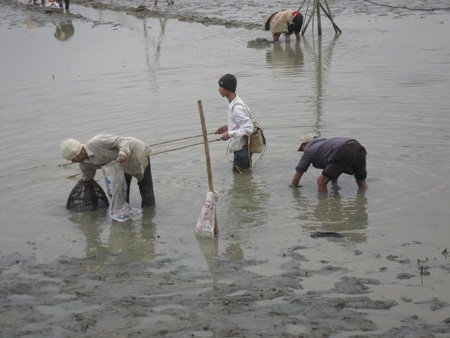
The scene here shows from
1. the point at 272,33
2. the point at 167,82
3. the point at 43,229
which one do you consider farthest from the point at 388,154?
the point at 272,33

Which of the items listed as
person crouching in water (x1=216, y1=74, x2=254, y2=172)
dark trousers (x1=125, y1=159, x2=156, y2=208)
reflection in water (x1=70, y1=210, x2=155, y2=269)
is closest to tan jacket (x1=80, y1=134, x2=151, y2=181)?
dark trousers (x1=125, y1=159, x2=156, y2=208)

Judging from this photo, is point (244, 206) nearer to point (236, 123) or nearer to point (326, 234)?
point (236, 123)

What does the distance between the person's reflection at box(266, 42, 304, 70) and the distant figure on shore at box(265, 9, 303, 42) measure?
44 centimetres

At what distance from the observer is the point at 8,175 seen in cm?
1044

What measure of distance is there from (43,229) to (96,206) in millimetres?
770

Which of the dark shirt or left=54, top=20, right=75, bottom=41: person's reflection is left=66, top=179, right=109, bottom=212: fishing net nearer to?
the dark shirt

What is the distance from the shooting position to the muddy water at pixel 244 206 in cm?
585

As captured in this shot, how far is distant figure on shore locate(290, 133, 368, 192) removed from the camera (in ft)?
28.0

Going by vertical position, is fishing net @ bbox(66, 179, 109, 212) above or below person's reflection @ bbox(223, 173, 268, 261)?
above

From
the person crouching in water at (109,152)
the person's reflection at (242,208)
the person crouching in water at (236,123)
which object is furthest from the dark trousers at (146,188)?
the person crouching in water at (236,123)

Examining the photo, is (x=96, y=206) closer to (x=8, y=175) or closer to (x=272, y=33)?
(x=8, y=175)

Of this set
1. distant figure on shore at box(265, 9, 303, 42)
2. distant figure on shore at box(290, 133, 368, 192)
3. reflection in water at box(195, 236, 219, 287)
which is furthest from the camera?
distant figure on shore at box(265, 9, 303, 42)

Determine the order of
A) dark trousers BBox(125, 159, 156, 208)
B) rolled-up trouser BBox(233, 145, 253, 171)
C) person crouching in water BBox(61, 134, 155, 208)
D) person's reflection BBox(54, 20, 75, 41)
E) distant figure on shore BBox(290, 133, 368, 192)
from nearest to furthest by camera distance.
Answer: person crouching in water BBox(61, 134, 155, 208) < distant figure on shore BBox(290, 133, 368, 192) < dark trousers BBox(125, 159, 156, 208) < rolled-up trouser BBox(233, 145, 253, 171) < person's reflection BBox(54, 20, 75, 41)

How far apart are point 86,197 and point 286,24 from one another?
45.2 ft
